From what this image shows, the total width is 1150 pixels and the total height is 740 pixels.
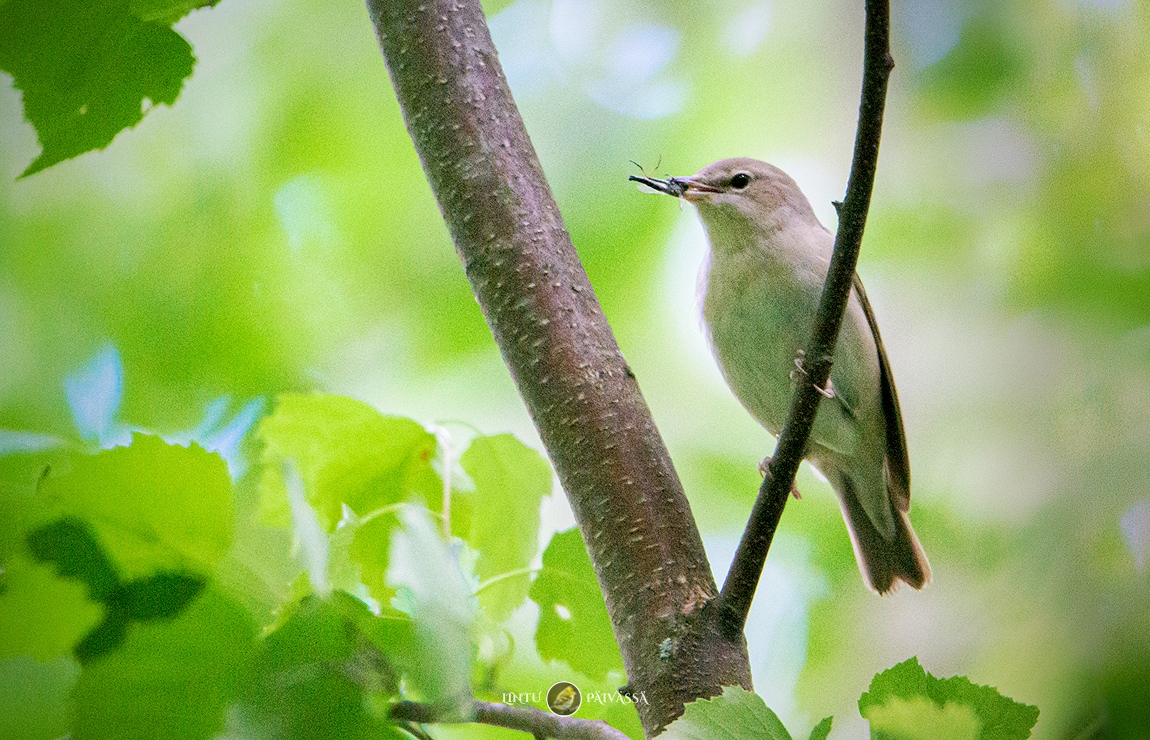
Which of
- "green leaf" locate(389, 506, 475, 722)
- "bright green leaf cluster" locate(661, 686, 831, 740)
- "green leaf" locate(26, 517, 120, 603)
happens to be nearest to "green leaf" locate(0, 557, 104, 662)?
"green leaf" locate(26, 517, 120, 603)

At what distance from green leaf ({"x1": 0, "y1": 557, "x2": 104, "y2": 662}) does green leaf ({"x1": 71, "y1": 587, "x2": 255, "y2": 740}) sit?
0.02m

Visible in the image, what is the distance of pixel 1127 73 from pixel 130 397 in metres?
1.31

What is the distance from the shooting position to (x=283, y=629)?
12.8 inches

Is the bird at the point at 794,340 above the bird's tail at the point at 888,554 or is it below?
above

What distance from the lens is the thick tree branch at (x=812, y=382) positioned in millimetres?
511

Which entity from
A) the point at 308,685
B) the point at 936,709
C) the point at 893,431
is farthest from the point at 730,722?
the point at 893,431

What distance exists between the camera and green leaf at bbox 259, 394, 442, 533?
0.68 metres

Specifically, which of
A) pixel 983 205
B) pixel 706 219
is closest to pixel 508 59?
pixel 706 219

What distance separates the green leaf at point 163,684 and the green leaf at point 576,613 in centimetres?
40

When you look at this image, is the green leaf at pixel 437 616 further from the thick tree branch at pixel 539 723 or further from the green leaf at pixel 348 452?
the green leaf at pixel 348 452

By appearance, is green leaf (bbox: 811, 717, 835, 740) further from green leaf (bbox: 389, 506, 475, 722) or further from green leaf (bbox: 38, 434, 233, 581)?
green leaf (bbox: 38, 434, 233, 581)

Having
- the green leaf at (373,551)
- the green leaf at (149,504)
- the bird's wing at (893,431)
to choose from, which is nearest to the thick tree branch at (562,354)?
the green leaf at (373,551)

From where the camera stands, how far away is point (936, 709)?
→ 437 millimetres

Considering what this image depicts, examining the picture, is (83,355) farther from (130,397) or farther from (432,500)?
(432,500)
